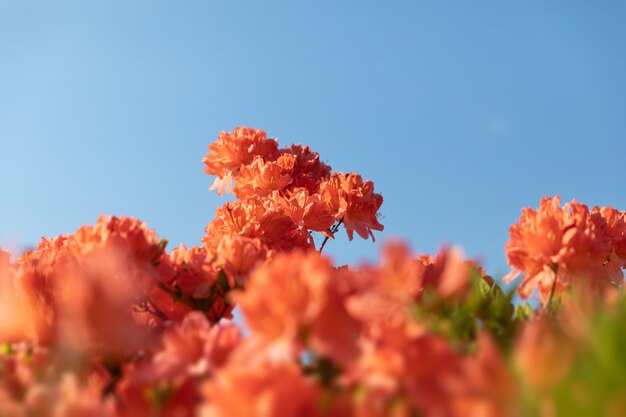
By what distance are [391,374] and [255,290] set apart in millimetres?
228

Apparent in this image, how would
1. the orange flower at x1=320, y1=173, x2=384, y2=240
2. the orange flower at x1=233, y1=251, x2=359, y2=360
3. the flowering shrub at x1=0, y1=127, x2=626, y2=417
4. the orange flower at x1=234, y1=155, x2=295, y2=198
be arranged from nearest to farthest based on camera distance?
the flowering shrub at x1=0, y1=127, x2=626, y2=417, the orange flower at x1=233, y1=251, x2=359, y2=360, the orange flower at x1=320, y1=173, x2=384, y2=240, the orange flower at x1=234, y1=155, x2=295, y2=198

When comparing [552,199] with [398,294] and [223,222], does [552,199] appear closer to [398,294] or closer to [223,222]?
[398,294]

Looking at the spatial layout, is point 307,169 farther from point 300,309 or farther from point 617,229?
point 300,309

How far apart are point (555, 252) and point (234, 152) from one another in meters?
3.14

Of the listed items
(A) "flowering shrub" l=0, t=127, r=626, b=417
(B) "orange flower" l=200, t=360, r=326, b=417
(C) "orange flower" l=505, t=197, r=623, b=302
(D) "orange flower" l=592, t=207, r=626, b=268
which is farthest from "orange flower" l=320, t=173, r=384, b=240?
(B) "orange flower" l=200, t=360, r=326, b=417

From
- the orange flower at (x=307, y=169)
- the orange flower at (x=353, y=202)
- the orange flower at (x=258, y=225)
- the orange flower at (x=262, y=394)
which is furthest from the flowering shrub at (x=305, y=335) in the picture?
the orange flower at (x=307, y=169)

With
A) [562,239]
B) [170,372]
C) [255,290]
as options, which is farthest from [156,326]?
[562,239]

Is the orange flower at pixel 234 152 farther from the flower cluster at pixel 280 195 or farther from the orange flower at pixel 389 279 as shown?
the orange flower at pixel 389 279

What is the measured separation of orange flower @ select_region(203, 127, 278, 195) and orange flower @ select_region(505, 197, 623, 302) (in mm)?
2950

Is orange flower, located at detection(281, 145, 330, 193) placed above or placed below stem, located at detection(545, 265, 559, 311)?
above

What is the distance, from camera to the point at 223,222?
3260mm

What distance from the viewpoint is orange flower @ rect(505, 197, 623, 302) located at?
1.80 m

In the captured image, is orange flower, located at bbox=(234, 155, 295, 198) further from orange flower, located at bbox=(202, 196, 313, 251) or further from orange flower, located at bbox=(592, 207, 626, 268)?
orange flower, located at bbox=(592, 207, 626, 268)

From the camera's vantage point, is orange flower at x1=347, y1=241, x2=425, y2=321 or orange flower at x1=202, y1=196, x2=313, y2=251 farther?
orange flower at x1=202, y1=196, x2=313, y2=251
